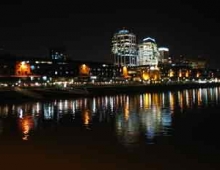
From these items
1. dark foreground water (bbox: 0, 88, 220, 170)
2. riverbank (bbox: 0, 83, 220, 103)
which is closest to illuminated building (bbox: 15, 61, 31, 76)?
riverbank (bbox: 0, 83, 220, 103)

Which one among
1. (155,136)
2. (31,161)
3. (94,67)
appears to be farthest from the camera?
(94,67)

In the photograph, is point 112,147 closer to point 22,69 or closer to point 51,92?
point 51,92

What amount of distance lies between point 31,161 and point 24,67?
86.3m

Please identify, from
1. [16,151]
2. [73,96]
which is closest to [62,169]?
[16,151]

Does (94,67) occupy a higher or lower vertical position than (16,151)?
higher

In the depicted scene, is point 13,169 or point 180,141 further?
point 180,141

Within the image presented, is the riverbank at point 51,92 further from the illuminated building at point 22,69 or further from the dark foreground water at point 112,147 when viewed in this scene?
the dark foreground water at point 112,147

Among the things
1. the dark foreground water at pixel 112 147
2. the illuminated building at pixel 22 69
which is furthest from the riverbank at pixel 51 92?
the dark foreground water at pixel 112 147

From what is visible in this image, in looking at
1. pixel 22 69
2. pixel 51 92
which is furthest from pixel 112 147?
pixel 22 69

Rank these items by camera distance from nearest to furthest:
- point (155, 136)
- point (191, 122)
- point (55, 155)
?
point (55, 155), point (155, 136), point (191, 122)

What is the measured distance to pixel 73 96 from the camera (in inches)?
2921

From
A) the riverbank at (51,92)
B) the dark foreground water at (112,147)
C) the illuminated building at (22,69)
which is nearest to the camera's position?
the dark foreground water at (112,147)

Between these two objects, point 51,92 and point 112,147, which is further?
point 51,92

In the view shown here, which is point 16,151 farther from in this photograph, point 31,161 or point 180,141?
point 180,141
